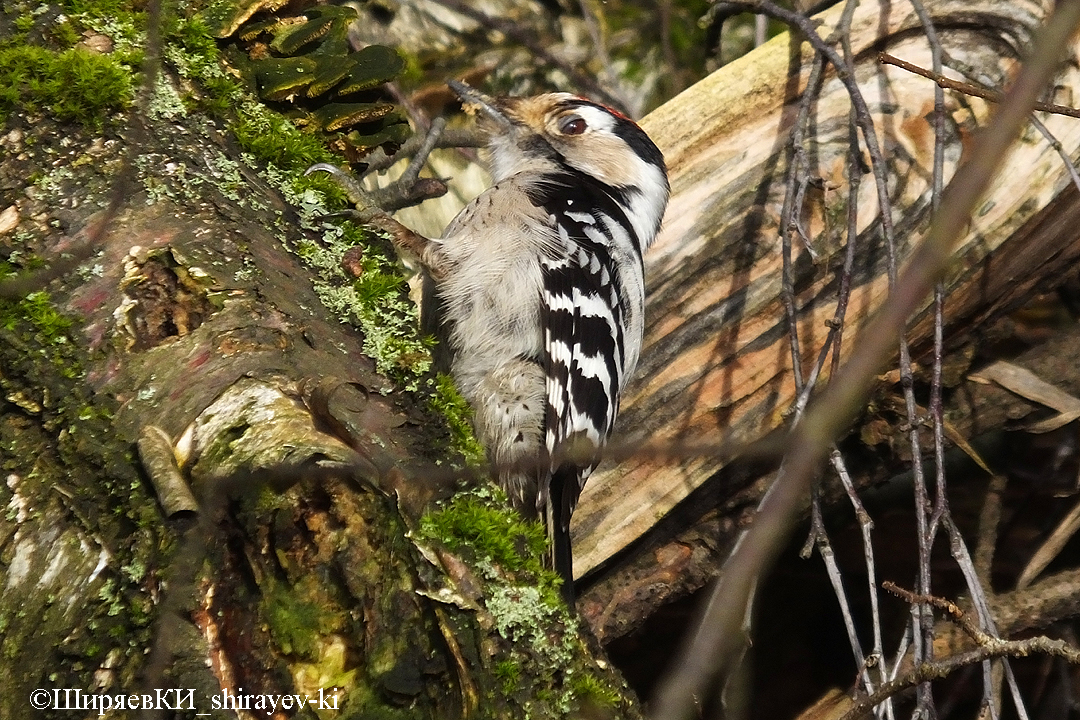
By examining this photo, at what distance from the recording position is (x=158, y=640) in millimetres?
1462

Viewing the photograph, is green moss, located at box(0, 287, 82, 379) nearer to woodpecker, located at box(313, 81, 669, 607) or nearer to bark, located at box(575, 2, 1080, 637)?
woodpecker, located at box(313, 81, 669, 607)

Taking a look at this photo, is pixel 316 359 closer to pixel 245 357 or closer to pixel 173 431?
pixel 245 357

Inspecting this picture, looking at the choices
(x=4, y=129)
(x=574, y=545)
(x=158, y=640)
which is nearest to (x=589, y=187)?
(x=574, y=545)

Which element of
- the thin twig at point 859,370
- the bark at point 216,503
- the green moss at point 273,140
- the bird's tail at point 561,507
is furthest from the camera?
the bird's tail at point 561,507

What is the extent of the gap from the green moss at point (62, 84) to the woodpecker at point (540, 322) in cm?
77

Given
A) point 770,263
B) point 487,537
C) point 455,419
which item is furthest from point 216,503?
point 770,263

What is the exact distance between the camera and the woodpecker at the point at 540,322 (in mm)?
2732

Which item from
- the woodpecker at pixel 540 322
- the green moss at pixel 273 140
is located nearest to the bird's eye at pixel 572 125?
the woodpecker at pixel 540 322

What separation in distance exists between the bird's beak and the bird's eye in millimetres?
189

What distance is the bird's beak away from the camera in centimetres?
347

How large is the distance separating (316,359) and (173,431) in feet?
1.05

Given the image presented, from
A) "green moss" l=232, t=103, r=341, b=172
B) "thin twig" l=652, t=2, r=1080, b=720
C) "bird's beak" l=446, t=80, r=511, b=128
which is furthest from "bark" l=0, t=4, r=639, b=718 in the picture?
"bird's beak" l=446, t=80, r=511, b=128

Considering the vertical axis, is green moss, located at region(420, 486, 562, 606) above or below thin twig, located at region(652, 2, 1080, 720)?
below

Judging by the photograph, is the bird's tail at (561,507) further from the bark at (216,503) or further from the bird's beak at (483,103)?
the bird's beak at (483,103)
